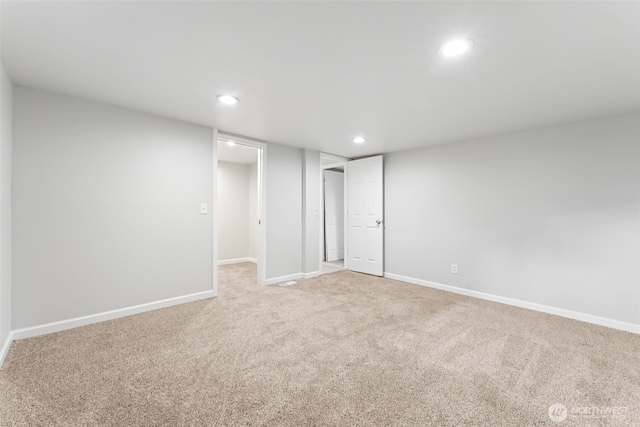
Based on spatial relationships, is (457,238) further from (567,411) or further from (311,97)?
(311,97)

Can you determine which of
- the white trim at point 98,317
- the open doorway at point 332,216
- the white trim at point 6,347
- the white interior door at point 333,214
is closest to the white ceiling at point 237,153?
the open doorway at point 332,216

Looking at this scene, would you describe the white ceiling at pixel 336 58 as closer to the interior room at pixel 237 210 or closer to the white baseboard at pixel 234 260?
the interior room at pixel 237 210

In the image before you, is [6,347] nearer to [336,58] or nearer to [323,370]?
[323,370]

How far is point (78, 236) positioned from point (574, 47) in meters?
4.12

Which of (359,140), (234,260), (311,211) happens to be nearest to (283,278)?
(311,211)

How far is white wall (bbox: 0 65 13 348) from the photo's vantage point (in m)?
2.05

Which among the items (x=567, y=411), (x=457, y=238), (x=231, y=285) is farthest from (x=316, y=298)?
(x=567, y=411)

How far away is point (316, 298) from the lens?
3.60 m

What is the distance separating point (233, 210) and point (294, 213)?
2309mm

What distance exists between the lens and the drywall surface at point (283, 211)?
424 centimetres

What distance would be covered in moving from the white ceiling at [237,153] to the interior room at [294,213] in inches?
36.9

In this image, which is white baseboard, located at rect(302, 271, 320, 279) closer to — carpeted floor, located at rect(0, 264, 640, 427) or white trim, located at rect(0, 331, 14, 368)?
carpeted floor, located at rect(0, 264, 640, 427)

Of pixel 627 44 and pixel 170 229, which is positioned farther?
pixel 170 229

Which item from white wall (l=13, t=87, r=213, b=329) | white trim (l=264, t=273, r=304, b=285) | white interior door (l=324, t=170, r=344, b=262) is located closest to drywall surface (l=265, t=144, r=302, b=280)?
white trim (l=264, t=273, r=304, b=285)
